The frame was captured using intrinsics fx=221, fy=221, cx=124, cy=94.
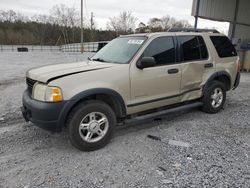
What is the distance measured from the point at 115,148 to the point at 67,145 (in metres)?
0.79

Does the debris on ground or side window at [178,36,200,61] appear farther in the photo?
side window at [178,36,200,61]

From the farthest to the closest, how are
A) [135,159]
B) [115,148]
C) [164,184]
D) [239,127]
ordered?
[239,127], [115,148], [135,159], [164,184]

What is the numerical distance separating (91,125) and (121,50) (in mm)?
1543

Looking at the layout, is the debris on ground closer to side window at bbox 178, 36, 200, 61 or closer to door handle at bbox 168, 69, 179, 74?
door handle at bbox 168, 69, 179, 74

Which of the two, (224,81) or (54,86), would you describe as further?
(224,81)

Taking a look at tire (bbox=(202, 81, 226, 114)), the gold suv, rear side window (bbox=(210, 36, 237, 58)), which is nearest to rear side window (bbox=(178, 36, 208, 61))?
the gold suv

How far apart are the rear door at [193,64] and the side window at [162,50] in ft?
0.75

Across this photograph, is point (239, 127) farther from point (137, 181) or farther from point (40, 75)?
point (40, 75)

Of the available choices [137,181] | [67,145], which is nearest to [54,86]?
[67,145]

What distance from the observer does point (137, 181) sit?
269 cm

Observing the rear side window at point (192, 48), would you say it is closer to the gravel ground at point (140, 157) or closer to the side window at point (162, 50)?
the side window at point (162, 50)

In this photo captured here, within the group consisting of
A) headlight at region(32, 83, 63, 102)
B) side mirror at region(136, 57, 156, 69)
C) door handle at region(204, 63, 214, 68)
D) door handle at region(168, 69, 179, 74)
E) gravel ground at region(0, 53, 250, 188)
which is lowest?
gravel ground at region(0, 53, 250, 188)

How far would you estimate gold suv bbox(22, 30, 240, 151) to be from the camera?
3.10 m

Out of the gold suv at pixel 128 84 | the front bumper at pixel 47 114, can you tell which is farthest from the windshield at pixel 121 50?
the front bumper at pixel 47 114
